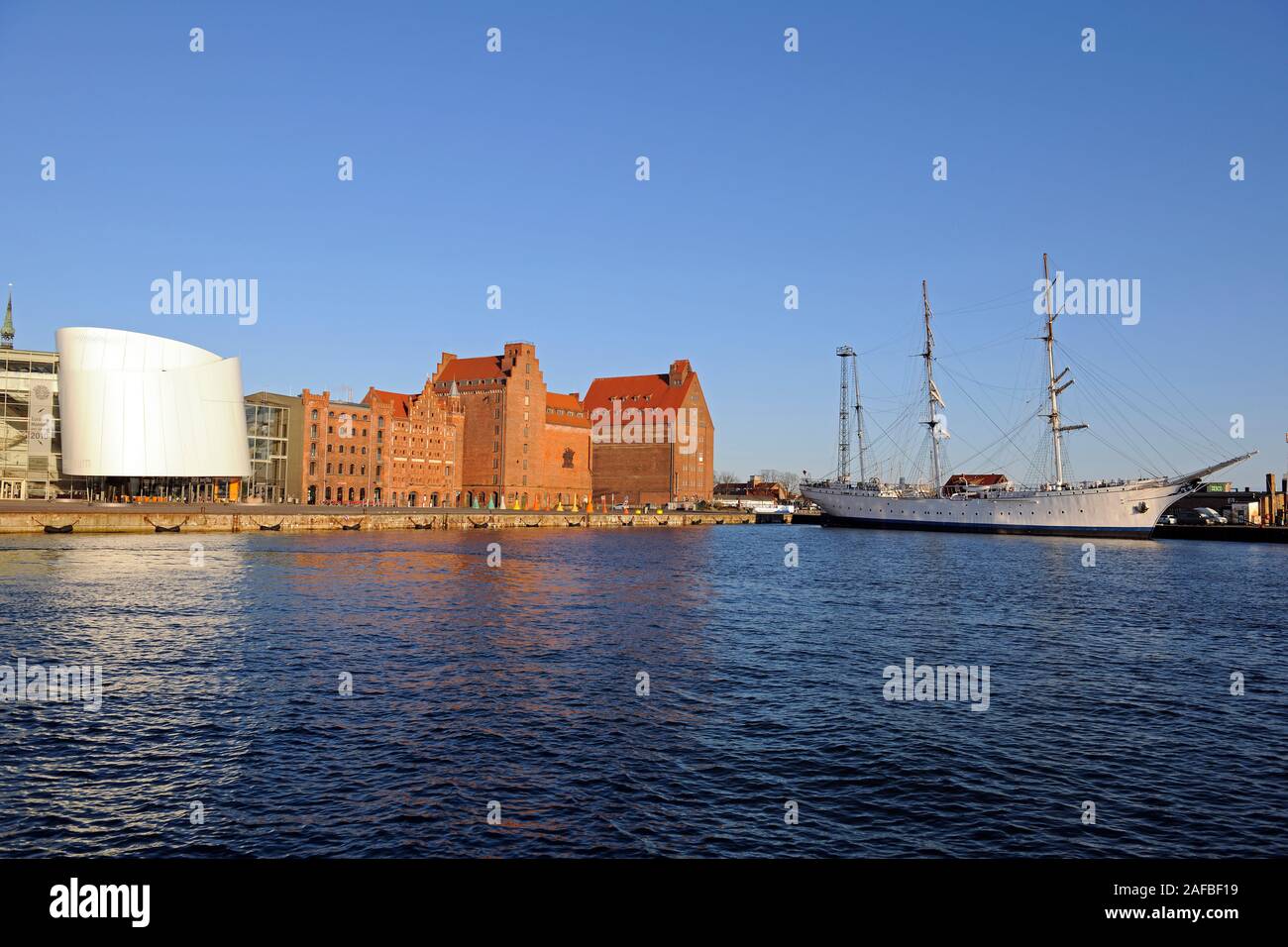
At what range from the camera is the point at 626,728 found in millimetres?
19156

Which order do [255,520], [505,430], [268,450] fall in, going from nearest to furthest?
[255,520] < [268,450] < [505,430]

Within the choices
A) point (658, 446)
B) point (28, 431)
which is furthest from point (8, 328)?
point (658, 446)

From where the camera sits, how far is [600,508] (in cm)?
19412

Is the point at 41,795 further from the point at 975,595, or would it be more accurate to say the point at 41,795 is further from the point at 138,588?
the point at 975,595

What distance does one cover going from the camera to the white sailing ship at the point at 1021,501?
11156 cm

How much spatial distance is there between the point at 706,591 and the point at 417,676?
1023 inches

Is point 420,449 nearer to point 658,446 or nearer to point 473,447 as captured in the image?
point 473,447

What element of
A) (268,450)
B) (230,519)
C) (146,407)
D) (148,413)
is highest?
(146,407)

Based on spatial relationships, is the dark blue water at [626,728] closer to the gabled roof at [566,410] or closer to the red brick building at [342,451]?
the red brick building at [342,451]

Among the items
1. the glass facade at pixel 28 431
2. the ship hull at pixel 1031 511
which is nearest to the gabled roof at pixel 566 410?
the ship hull at pixel 1031 511

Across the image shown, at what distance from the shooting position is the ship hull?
366ft

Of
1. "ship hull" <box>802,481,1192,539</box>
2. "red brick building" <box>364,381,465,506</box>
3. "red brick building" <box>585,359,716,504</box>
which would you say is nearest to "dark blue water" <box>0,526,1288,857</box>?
"ship hull" <box>802,481,1192,539</box>

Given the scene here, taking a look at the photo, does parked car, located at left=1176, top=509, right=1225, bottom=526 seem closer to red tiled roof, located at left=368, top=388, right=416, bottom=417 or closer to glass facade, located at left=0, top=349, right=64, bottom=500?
red tiled roof, located at left=368, top=388, right=416, bottom=417

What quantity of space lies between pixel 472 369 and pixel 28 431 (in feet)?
258
